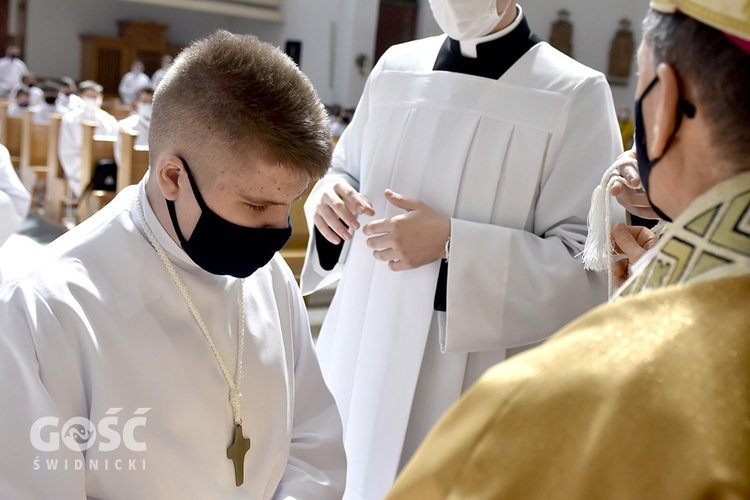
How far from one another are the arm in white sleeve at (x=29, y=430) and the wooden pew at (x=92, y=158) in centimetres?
710

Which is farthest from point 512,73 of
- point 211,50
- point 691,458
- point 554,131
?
point 691,458

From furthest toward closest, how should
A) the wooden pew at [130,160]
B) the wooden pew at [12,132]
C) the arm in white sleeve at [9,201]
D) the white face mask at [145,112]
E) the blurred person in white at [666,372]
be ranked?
the white face mask at [145,112] → the wooden pew at [12,132] → the wooden pew at [130,160] → the arm in white sleeve at [9,201] → the blurred person in white at [666,372]

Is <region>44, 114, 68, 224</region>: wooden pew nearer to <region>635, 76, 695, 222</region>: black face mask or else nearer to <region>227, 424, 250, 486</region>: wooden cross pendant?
<region>227, 424, 250, 486</region>: wooden cross pendant

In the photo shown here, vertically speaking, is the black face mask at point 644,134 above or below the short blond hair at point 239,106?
above

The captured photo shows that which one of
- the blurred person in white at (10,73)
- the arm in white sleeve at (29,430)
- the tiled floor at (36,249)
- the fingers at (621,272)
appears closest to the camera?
the arm in white sleeve at (29,430)

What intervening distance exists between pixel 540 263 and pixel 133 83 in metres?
18.7

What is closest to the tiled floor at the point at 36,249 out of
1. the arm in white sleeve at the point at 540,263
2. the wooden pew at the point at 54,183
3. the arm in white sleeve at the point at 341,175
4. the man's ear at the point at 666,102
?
the wooden pew at the point at 54,183

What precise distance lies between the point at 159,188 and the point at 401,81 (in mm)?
1027

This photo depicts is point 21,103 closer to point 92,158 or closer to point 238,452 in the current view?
point 92,158

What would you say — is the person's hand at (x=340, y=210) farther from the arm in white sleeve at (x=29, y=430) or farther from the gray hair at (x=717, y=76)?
the gray hair at (x=717, y=76)

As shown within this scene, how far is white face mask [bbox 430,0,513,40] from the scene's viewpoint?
2.39m

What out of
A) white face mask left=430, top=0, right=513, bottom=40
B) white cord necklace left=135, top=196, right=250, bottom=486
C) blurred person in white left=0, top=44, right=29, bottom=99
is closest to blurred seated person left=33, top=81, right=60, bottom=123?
blurred person in white left=0, top=44, right=29, bottom=99

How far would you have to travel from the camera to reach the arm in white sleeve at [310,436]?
198cm

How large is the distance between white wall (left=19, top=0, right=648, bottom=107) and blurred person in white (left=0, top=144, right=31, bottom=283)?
14.7 metres
